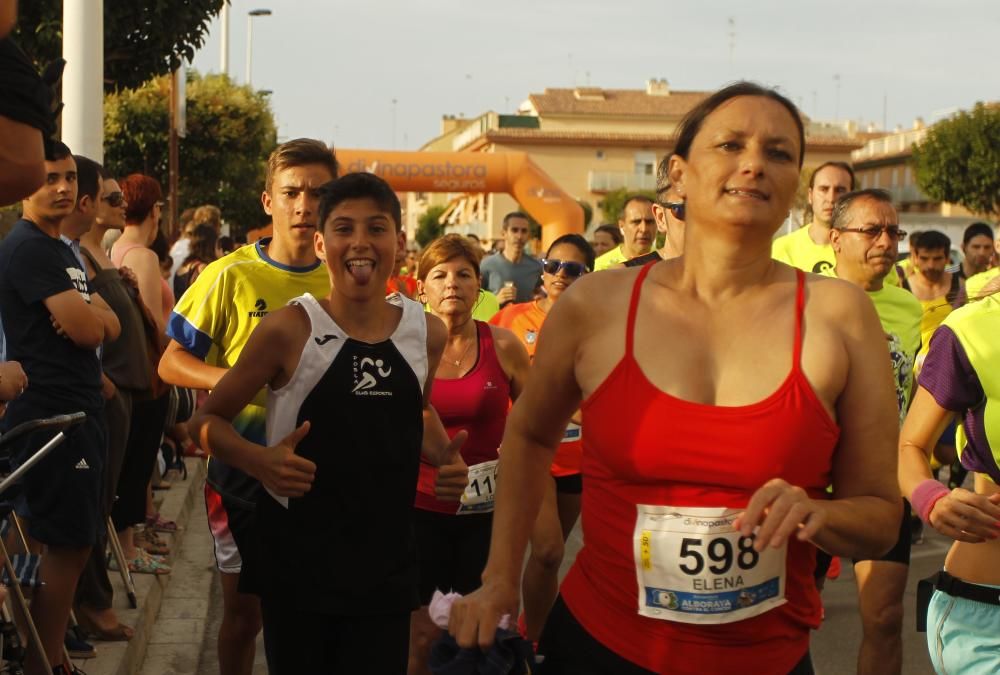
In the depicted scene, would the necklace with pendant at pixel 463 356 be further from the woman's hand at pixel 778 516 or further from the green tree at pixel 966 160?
the green tree at pixel 966 160

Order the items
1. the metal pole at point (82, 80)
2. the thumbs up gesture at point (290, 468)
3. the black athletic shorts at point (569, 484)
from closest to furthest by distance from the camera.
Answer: the thumbs up gesture at point (290, 468) → the black athletic shorts at point (569, 484) → the metal pole at point (82, 80)

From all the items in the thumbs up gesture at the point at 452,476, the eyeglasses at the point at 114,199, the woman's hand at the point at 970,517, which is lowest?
the thumbs up gesture at the point at 452,476

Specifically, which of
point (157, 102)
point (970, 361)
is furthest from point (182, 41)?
point (157, 102)

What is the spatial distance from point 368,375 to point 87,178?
257cm

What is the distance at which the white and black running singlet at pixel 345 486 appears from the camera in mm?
4273

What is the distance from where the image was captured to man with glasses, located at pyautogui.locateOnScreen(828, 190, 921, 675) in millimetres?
5762

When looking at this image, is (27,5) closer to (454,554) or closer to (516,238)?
(516,238)

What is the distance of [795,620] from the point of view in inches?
119

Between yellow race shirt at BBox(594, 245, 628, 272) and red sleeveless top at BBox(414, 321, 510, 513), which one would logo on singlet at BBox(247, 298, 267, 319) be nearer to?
red sleeveless top at BBox(414, 321, 510, 513)

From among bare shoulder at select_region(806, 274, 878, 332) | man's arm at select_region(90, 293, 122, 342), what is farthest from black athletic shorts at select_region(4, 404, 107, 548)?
bare shoulder at select_region(806, 274, 878, 332)

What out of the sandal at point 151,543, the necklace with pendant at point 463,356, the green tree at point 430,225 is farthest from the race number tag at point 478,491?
the green tree at point 430,225

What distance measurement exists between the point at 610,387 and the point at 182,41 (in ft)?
37.5

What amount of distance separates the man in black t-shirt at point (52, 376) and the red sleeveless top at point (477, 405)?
1.35 metres

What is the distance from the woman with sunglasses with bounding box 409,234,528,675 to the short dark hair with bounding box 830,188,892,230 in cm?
152
